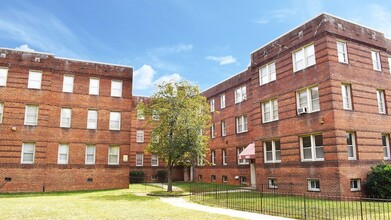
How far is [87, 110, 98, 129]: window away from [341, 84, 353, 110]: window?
19.1 meters

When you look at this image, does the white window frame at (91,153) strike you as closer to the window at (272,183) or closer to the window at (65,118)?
the window at (65,118)

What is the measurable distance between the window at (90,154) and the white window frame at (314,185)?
55.9 feet

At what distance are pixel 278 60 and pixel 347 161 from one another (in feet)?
27.0

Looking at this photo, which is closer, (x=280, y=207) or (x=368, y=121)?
(x=280, y=207)

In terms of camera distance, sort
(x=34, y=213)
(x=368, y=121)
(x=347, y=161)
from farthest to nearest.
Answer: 1. (x=368, y=121)
2. (x=347, y=161)
3. (x=34, y=213)

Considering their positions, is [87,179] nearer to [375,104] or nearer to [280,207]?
[280,207]

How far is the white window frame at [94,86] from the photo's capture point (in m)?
27.0

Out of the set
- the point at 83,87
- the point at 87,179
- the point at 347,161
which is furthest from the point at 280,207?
the point at 83,87

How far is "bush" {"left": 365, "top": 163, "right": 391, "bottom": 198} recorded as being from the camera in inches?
648

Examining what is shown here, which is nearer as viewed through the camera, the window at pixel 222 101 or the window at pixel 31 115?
the window at pixel 31 115

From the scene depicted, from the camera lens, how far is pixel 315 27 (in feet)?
62.4

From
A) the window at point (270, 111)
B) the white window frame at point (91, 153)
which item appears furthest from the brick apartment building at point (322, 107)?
the white window frame at point (91, 153)

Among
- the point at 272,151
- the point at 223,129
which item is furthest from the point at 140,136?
the point at 272,151

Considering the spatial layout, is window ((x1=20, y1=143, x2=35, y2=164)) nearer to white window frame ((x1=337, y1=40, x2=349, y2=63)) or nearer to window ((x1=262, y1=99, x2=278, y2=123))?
window ((x1=262, y1=99, x2=278, y2=123))
